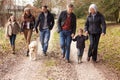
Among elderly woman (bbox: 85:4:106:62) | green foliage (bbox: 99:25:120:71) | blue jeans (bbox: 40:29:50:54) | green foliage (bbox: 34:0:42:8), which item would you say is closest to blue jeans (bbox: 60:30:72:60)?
elderly woman (bbox: 85:4:106:62)

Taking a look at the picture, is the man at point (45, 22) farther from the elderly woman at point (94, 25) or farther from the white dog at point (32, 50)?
the elderly woman at point (94, 25)

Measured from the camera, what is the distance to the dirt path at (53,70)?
11.3 metres

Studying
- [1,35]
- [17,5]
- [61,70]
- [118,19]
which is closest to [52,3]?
[17,5]

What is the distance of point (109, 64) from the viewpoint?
13.7 metres

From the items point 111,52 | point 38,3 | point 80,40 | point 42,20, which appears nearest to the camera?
Result: point 80,40

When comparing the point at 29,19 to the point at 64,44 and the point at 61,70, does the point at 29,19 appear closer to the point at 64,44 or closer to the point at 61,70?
the point at 64,44

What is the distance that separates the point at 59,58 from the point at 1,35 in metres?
10.5

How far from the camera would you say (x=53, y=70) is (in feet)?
40.2

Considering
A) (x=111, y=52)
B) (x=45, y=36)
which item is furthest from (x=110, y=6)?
(x=45, y=36)

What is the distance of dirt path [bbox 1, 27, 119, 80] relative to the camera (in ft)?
37.1

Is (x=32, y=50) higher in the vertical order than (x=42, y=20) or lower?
lower

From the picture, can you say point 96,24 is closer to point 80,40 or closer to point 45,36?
point 80,40

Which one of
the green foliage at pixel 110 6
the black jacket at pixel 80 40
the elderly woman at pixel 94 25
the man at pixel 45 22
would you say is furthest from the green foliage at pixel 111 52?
the green foliage at pixel 110 6

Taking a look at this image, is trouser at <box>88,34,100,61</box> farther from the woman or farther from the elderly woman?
the woman
